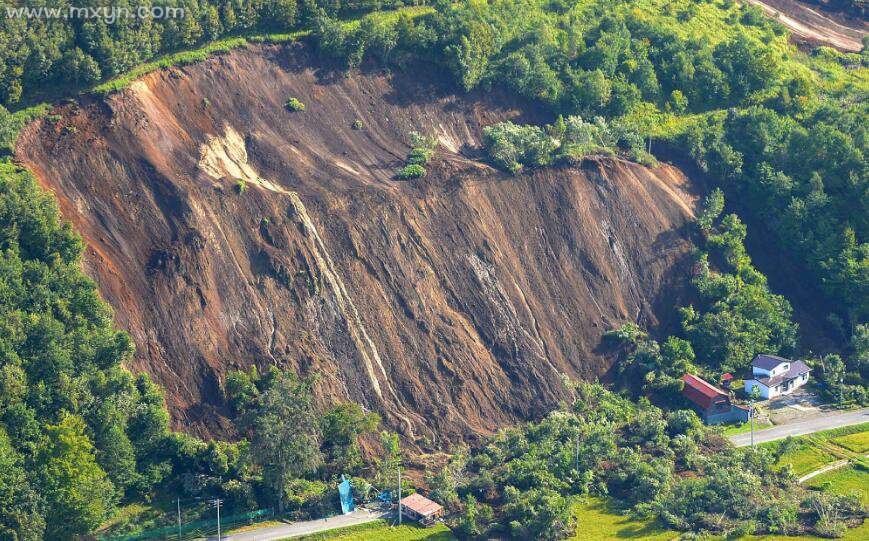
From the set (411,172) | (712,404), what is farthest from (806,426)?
(411,172)

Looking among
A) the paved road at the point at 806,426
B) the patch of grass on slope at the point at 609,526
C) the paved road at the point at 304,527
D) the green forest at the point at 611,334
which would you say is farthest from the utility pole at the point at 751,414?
the paved road at the point at 304,527

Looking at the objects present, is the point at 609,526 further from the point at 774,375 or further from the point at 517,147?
the point at 517,147

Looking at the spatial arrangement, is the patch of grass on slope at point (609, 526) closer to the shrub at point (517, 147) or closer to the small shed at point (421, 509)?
the small shed at point (421, 509)

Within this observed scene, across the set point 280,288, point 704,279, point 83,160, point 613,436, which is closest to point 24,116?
point 83,160

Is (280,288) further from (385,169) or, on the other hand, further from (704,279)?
(704,279)

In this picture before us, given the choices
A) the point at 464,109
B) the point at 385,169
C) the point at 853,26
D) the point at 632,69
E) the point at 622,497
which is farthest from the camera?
the point at 853,26

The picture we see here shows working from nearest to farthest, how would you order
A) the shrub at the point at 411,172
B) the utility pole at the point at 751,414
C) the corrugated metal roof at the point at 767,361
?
the utility pole at the point at 751,414 < the corrugated metal roof at the point at 767,361 < the shrub at the point at 411,172

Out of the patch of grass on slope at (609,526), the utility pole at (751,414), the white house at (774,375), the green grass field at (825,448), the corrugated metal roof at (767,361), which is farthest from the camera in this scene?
the corrugated metal roof at (767,361)
